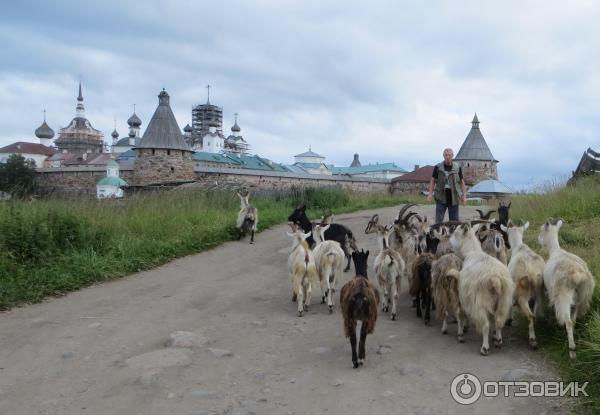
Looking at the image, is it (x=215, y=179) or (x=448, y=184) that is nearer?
(x=448, y=184)

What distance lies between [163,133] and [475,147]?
27.3 metres

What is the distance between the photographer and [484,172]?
154 ft

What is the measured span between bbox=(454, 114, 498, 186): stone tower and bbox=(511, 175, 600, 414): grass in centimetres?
3301

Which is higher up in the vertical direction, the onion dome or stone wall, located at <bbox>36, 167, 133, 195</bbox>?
the onion dome

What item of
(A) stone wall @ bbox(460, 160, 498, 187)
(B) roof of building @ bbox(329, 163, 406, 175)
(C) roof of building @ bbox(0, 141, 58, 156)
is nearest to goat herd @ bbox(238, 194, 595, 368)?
(A) stone wall @ bbox(460, 160, 498, 187)

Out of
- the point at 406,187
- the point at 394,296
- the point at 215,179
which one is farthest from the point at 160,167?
the point at 394,296

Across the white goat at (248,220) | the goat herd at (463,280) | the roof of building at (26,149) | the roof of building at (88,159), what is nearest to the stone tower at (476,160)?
the white goat at (248,220)

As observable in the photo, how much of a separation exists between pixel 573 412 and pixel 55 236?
8710 millimetres

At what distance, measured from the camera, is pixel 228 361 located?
5.32 metres

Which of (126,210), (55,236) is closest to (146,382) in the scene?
(55,236)

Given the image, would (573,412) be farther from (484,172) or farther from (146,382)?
(484,172)

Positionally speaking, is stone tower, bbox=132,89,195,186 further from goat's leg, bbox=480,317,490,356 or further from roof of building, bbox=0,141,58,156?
roof of building, bbox=0,141,58,156

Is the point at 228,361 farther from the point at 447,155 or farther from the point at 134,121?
the point at 134,121

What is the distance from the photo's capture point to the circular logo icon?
434 centimetres
